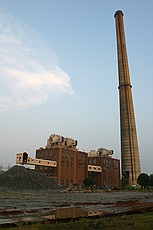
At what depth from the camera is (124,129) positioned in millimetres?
68938

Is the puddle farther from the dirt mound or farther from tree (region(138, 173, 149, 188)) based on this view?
tree (region(138, 173, 149, 188))

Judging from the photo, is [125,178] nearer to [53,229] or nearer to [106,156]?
[106,156]

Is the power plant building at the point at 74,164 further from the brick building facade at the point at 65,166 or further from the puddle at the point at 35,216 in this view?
the puddle at the point at 35,216

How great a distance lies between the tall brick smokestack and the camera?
67.6 meters

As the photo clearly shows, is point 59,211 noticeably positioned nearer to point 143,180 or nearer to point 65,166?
point 143,180

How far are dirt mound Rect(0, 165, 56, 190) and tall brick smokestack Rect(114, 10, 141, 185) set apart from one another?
28336 millimetres

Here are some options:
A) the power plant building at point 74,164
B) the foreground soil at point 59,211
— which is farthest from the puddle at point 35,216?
the power plant building at point 74,164

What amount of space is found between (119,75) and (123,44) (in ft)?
33.2

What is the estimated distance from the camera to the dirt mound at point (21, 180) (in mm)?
40688

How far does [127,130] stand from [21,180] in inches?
1430

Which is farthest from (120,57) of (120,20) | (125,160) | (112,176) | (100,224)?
(100,224)

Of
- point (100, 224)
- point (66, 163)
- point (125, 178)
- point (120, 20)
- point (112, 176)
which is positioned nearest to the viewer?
point (100, 224)

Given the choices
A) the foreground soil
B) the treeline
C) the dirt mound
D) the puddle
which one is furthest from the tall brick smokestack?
the puddle

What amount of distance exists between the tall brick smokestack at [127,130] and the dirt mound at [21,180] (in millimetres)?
28336
